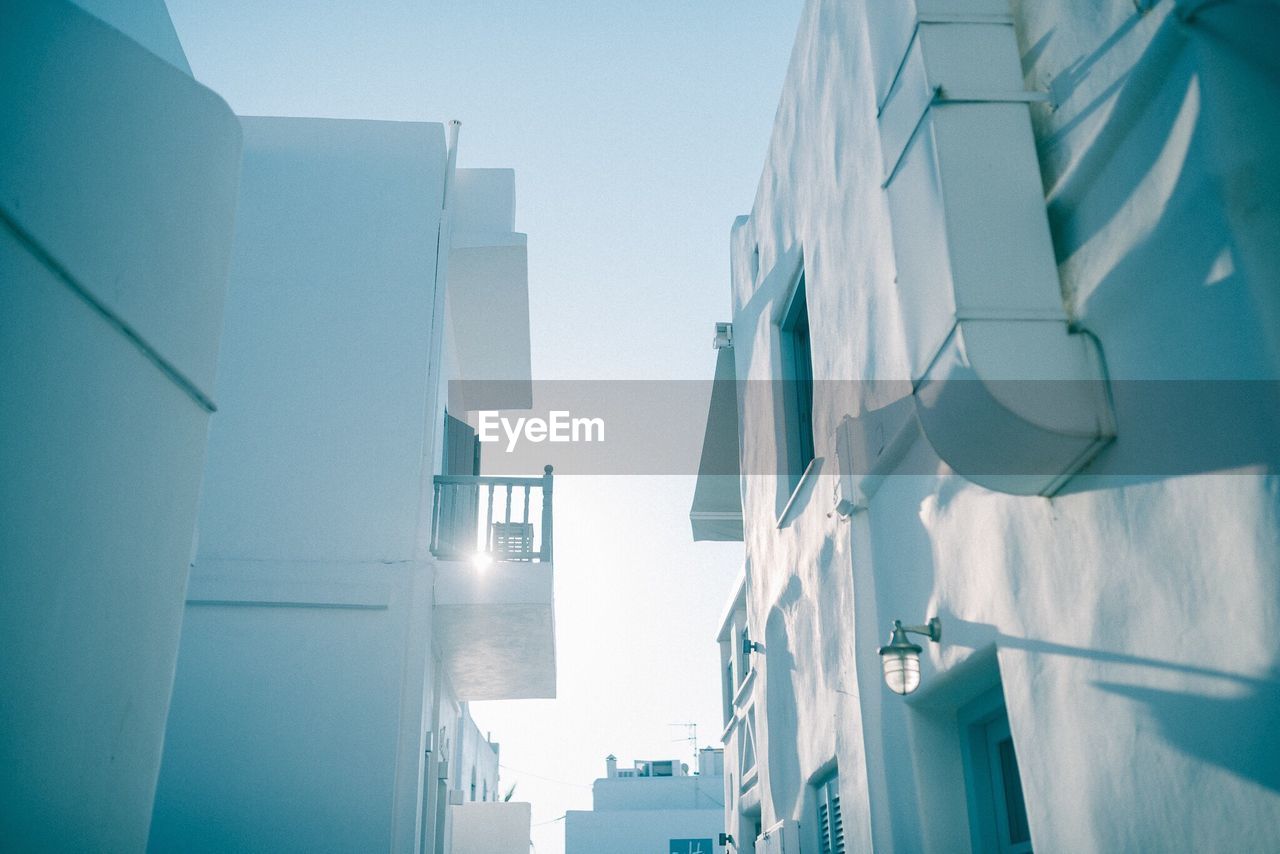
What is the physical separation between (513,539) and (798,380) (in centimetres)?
334

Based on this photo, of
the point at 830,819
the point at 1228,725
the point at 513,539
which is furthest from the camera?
the point at 513,539

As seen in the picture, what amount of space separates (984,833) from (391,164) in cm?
846

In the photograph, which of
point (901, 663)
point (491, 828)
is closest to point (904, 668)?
point (901, 663)

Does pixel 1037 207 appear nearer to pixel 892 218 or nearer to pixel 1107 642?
pixel 892 218

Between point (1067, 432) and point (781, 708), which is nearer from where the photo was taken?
point (1067, 432)

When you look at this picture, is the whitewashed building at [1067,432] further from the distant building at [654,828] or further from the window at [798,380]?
the distant building at [654,828]

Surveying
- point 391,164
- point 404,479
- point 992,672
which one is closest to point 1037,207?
point 992,672

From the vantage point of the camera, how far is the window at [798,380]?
7.94 meters

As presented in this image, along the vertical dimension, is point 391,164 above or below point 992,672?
above

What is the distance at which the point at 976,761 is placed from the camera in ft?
16.0

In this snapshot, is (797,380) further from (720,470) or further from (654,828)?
(654,828)

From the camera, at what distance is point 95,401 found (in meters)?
3.66

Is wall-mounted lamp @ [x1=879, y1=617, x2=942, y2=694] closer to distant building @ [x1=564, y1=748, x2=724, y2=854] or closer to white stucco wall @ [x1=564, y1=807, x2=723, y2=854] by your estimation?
distant building @ [x1=564, y1=748, x2=724, y2=854]

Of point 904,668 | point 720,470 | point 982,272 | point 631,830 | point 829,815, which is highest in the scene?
point 720,470
